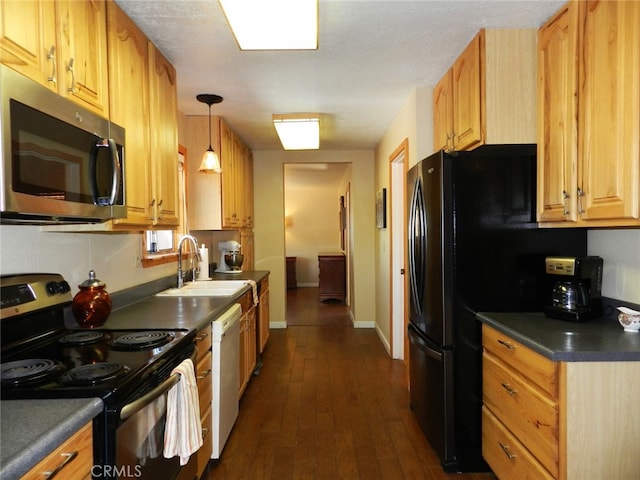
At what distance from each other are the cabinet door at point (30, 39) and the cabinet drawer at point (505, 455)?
88.3 inches

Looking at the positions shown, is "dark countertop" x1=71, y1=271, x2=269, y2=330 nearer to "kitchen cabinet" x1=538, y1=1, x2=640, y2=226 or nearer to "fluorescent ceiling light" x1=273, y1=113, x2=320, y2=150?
"fluorescent ceiling light" x1=273, y1=113, x2=320, y2=150

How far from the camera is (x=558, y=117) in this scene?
1.83 meters

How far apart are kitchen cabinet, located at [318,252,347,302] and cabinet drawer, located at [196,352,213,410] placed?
5246mm

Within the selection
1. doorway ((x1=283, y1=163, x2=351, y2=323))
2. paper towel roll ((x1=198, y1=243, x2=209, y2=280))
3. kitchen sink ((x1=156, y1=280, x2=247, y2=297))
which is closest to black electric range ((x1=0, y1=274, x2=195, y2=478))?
kitchen sink ((x1=156, y1=280, x2=247, y2=297))

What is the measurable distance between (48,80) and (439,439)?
2.40 m

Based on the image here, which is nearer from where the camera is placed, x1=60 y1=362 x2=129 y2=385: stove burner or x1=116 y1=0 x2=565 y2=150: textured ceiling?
x1=60 y1=362 x2=129 y2=385: stove burner

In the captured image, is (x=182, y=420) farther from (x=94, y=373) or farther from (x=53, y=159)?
(x=53, y=159)

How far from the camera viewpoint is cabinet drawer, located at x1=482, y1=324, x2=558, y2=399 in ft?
4.81

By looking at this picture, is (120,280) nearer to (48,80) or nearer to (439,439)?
(48,80)

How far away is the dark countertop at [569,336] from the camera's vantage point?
141cm

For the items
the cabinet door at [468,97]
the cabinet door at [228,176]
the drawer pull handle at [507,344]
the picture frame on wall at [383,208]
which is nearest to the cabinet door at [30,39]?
the cabinet door at [468,97]

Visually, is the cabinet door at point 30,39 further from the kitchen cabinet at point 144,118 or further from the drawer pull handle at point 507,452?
the drawer pull handle at point 507,452

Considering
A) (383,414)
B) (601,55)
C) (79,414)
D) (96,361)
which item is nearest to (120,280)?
(96,361)

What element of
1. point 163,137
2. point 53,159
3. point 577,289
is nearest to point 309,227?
point 163,137
